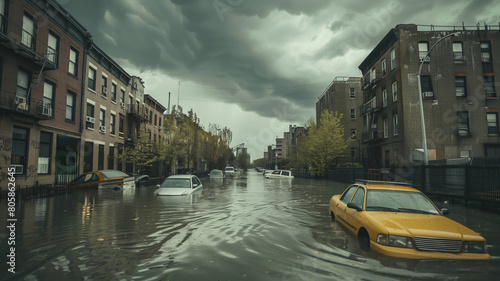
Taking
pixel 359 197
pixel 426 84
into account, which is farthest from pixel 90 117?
pixel 426 84

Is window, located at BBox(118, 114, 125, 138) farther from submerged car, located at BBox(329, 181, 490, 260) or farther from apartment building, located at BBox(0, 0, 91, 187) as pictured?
submerged car, located at BBox(329, 181, 490, 260)

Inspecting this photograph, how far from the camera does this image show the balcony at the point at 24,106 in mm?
14214

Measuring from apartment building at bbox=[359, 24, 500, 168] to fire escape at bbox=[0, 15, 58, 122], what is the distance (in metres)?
27.1

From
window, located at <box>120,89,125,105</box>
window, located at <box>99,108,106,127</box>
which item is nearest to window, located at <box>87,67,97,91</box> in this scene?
window, located at <box>99,108,106,127</box>

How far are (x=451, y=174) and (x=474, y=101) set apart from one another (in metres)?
16.9

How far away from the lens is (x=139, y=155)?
26.7 m

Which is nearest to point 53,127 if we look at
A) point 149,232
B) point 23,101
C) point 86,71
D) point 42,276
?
point 23,101

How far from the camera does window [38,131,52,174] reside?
17.2 meters

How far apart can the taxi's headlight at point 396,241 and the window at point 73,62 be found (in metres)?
22.3

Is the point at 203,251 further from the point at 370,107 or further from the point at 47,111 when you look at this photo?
the point at 370,107

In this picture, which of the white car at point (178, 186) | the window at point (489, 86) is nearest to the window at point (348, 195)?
the white car at point (178, 186)

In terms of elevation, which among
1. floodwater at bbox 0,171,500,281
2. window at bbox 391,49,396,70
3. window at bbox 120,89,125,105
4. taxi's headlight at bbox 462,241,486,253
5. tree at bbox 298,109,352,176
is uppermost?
window at bbox 391,49,396,70

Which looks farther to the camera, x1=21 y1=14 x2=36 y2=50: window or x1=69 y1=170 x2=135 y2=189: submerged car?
x1=69 y1=170 x2=135 y2=189: submerged car

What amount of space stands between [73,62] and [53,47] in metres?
2.30
